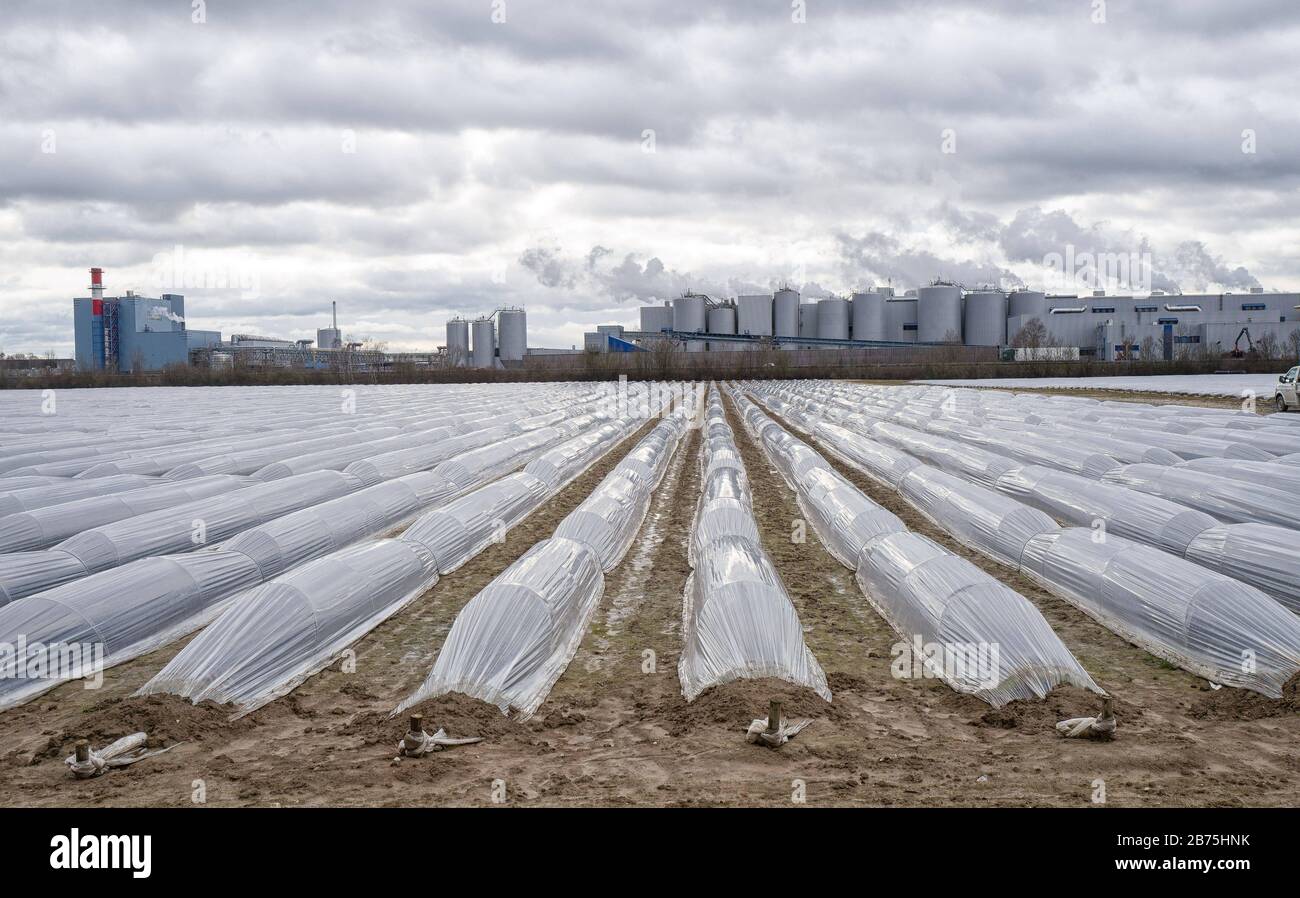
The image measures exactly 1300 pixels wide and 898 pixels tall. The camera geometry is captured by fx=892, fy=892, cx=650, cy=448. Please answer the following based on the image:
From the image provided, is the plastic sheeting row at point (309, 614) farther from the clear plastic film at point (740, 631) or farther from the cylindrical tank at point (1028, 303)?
the cylindrical tank at point (1028, 303)

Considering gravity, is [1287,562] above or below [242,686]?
above

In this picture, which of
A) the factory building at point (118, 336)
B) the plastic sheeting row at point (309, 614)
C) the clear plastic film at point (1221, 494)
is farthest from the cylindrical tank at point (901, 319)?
the plastic sheeting row at point (309, 614)

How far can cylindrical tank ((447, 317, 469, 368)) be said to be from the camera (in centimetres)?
10675

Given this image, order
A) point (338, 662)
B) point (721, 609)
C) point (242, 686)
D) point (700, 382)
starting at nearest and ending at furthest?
point (242, 686) < point (721, 609) < point (338, 662) < point (700, 382)

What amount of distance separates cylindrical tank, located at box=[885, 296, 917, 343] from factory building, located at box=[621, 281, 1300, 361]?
11cm

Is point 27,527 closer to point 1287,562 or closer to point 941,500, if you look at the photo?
point 941,500

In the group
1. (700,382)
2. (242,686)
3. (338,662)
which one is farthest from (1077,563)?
(700,382)

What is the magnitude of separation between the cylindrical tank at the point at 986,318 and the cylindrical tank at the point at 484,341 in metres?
51.9

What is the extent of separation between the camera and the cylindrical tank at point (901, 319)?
314 ft

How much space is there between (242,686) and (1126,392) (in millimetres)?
47912

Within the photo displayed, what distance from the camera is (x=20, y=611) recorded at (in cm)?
771

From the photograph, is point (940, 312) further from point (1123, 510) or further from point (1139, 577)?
point (1139, 577)

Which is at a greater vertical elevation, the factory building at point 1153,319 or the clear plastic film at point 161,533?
the factory building at point 1153,319

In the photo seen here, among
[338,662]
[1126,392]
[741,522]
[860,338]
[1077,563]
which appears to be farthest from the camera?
[860,338]
